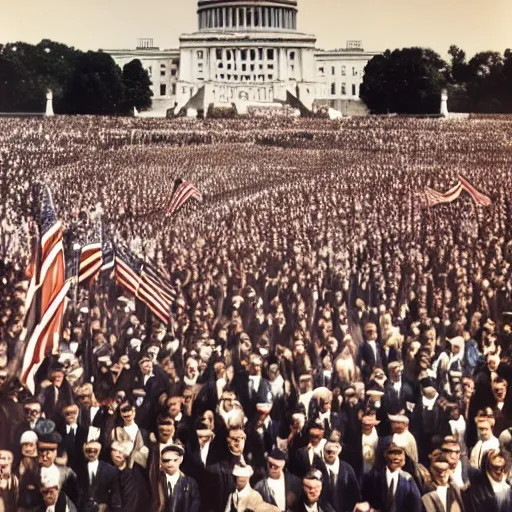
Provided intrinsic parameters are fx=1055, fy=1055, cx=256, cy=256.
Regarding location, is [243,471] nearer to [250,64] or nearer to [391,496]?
[391,496]

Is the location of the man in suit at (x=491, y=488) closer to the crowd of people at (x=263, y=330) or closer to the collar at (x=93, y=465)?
the crowd of people at (x=263, y=330)

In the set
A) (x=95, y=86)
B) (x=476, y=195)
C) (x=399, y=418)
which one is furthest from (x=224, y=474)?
(x=95, y=86)

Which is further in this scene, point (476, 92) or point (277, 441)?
point (476, 92)

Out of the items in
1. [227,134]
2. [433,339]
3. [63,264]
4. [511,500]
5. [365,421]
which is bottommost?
[511,500]

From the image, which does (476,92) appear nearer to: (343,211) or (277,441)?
(343,211)

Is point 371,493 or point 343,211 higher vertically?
point 343,211

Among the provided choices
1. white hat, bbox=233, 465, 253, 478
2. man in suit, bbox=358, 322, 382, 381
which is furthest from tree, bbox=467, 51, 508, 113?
white hat, bbox=233, 465, 253, 478

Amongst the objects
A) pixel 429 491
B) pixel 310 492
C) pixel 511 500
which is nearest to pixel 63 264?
pixel 310 492

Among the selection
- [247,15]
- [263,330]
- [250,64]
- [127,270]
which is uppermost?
[247,15]
